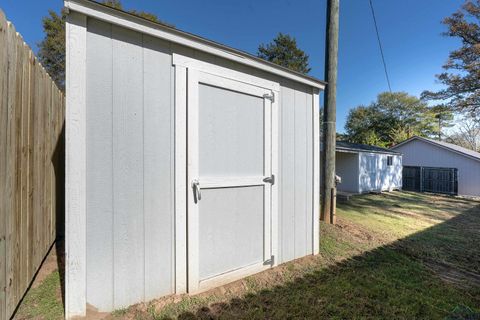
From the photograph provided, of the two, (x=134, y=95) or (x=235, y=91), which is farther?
(x=235, y=91)

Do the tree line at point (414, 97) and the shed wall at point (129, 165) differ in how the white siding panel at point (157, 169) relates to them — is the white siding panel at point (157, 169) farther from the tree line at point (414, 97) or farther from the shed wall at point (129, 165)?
the tree line at point (414, 97)

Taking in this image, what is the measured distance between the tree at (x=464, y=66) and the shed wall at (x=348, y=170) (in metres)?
6.16

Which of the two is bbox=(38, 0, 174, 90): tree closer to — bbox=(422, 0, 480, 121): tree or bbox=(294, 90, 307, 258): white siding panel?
bbox=(294, 90, 307, 258): white siding panel

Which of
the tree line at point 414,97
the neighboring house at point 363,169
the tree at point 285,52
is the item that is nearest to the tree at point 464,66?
the tree line at point 414,97

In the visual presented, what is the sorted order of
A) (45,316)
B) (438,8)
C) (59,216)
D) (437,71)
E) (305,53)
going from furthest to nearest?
(305,53) → (437,71) → (438,8) → (59,216) → (45,316)

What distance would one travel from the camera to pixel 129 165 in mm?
2150

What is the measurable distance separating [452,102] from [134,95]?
17.0m

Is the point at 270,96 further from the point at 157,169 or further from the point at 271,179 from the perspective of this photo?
the point at 157,169

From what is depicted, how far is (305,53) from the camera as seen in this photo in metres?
19.7

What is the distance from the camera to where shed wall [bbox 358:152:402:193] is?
1323 cm

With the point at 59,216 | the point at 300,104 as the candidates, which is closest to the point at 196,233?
the point at 300,104

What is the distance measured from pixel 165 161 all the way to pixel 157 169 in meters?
0.10

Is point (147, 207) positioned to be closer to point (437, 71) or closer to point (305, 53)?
point (437, 71)

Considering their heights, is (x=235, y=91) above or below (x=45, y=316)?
above
